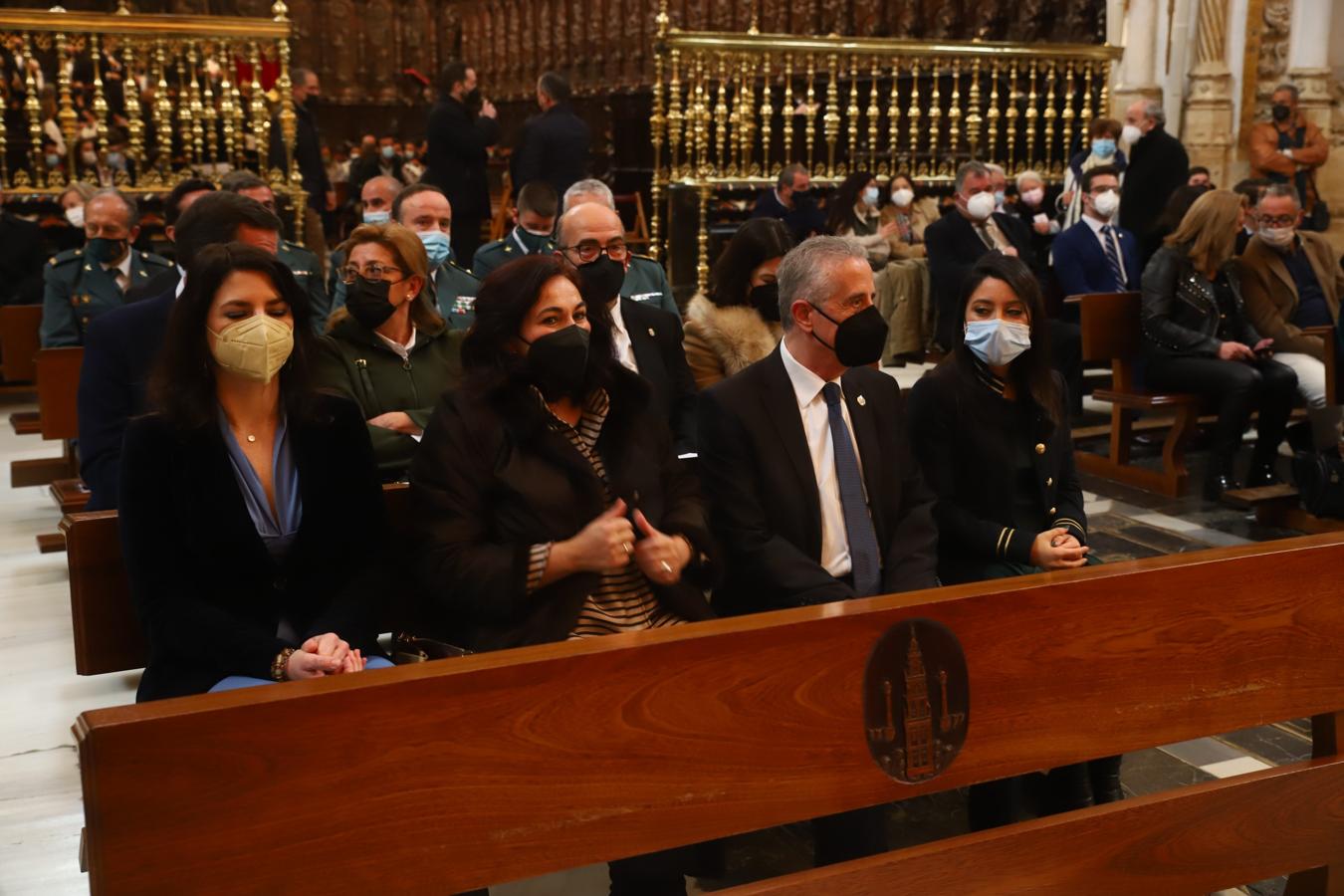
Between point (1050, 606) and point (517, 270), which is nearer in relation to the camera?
point (1050, 606)

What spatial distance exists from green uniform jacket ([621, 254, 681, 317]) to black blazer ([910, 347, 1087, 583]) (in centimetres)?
165

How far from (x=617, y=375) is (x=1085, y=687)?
1.09 metres

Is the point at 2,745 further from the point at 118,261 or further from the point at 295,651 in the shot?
the point at 118,261

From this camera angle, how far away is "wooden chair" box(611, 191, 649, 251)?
1258cm

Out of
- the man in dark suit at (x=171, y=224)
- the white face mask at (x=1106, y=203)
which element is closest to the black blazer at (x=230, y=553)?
the man in dark suit at (x=171, y=224)

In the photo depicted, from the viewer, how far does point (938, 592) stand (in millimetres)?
2166

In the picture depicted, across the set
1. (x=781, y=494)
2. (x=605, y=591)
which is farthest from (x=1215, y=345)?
(x=605, y=591)

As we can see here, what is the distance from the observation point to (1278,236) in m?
6.54

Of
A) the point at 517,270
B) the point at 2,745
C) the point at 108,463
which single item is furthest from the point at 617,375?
the point at 2,745

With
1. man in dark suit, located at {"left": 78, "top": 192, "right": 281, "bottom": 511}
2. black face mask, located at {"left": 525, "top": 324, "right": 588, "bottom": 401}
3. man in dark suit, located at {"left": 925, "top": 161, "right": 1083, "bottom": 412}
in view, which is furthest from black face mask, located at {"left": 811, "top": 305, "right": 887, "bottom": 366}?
man in dark suit, located at {"left": 925, "top": 161, "right": 1083, "bottom": 412}

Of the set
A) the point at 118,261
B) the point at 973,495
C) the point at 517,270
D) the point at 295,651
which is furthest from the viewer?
the point at 118,261

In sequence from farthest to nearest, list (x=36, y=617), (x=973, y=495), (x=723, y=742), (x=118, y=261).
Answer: (x=118, y=261), (x=36, y=617), (x=973, y=495), (x=723, y=742)

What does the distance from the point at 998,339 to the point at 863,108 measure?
30.4ft

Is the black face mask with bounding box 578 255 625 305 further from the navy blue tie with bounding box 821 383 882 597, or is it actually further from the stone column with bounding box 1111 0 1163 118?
the stone column with bounding box 1111 0 1163 118
